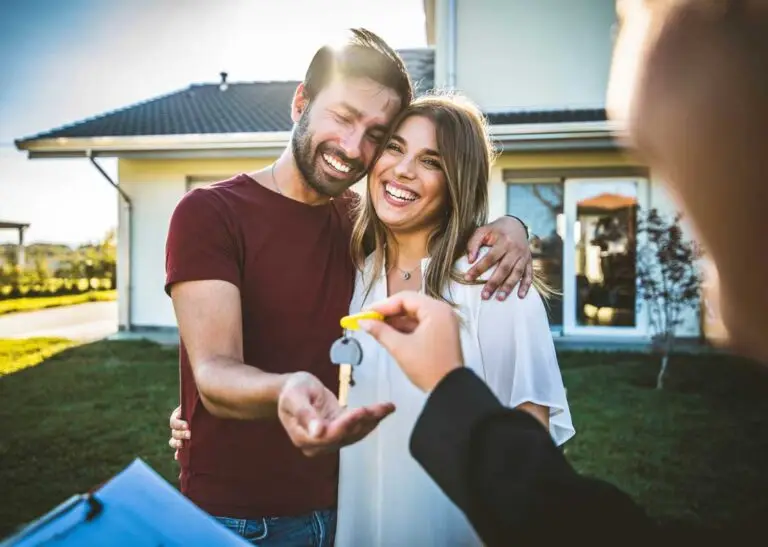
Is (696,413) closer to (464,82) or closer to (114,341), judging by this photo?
(464,82)

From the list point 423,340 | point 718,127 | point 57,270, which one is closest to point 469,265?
point 423,340

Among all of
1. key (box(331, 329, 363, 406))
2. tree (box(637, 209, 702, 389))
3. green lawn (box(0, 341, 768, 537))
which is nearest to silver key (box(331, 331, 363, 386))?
key (box(331, 329, 363, 406))

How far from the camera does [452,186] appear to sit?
2.22m

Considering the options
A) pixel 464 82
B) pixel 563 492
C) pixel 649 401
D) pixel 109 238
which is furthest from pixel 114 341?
pixel 563 492

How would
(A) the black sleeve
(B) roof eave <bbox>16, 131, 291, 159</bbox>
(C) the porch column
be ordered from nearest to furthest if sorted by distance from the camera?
(A) the black sleeve < (B) roof eave <bbox>16, 131, 291, 159</bbox> < (C) the porch column

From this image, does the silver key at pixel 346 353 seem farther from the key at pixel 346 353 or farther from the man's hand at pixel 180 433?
the man's hand at pixel 180 433

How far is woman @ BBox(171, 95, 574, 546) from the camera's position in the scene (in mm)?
1919

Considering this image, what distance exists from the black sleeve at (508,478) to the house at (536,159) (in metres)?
8.81

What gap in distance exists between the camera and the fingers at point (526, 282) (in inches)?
79.9

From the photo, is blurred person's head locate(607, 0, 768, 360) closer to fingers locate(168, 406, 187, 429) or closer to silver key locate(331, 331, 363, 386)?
silver key locate(331, 331, 363, 386)

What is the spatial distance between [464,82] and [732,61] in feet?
32.3

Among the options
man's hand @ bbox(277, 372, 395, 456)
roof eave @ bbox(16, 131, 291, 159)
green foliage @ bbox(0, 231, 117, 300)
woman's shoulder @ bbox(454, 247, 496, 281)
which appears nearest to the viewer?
man's hand @ bbox(277, 372, 395, 456)

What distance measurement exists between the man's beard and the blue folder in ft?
4.15

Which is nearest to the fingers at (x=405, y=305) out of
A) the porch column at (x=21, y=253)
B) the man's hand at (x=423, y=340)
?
the man's hand at (x=423, y=340)
